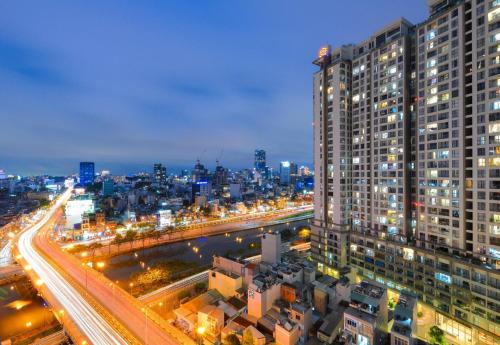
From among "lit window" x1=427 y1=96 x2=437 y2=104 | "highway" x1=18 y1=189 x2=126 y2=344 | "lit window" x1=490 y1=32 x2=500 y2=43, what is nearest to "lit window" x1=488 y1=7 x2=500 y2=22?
"lit window" x1=490 y1=32 x2=500 y2=43

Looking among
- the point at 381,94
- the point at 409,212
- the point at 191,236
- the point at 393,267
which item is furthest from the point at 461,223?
the point at 191,236

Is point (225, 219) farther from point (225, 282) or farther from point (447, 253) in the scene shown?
point (447, 253)

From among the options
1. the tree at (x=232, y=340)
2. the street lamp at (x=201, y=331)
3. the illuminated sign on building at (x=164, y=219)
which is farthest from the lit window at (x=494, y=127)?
the illuminated sign on building at (x=164, y=219)

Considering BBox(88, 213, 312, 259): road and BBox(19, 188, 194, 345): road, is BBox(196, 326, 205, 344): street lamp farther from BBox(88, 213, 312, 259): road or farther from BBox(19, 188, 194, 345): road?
BBox(88, 213, 312, 259): road

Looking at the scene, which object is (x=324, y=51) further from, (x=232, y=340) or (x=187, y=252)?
(x=187, y=252)

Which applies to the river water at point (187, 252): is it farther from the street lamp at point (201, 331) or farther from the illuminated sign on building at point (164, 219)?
the street lamp at point (201, 331)

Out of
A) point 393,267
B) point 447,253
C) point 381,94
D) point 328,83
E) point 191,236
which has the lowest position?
point 191,236

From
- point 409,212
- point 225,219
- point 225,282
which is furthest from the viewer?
point 225,219
